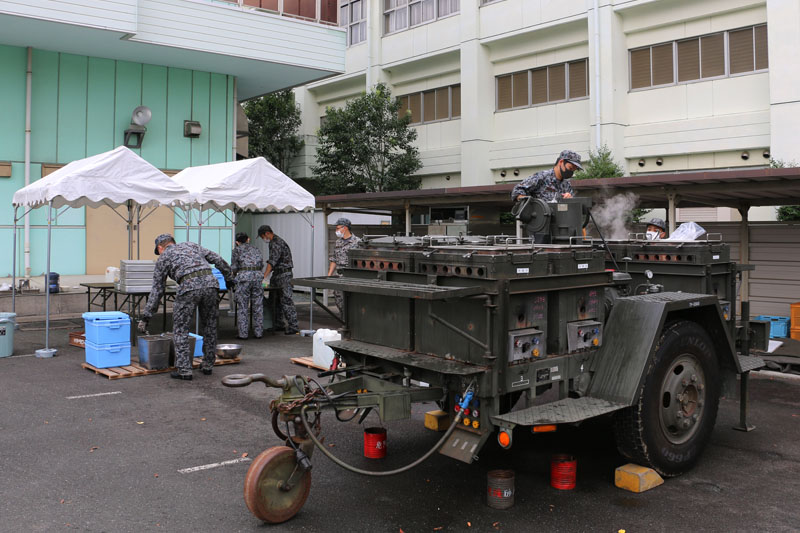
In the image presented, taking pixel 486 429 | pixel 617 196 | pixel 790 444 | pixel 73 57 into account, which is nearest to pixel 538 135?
pixel 617 196

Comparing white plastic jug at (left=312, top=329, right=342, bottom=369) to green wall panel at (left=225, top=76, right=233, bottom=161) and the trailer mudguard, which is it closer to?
the trailer mudguard

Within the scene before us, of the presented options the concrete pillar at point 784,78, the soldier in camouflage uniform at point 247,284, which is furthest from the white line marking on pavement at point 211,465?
the concrete pillar at point 784,78

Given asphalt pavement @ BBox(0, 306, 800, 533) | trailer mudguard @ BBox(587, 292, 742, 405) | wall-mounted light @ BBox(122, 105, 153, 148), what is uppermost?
wall-mounted light @ BBox(122, 105, 153, 148)

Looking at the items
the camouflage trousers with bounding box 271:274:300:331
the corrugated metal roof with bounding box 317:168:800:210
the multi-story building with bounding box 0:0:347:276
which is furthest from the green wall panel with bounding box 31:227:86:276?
the corrugated metal roof with bounding box 317:168:800:210

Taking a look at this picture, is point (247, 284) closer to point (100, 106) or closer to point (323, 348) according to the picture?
point (323, 348)

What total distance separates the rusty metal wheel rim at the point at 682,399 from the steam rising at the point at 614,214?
10.9 feet

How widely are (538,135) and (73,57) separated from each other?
14.5 m

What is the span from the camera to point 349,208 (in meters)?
20.0

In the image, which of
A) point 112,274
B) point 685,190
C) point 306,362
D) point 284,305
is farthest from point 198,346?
point 685,190

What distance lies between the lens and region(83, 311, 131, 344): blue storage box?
360 inches

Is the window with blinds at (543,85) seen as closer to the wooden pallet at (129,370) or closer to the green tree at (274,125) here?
the green tree at (274,125)

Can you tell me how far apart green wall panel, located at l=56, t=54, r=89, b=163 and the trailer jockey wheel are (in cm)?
1438

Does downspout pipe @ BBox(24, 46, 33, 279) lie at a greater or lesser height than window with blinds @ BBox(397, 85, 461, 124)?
lesser

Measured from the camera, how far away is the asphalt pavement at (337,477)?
439 centimetres
